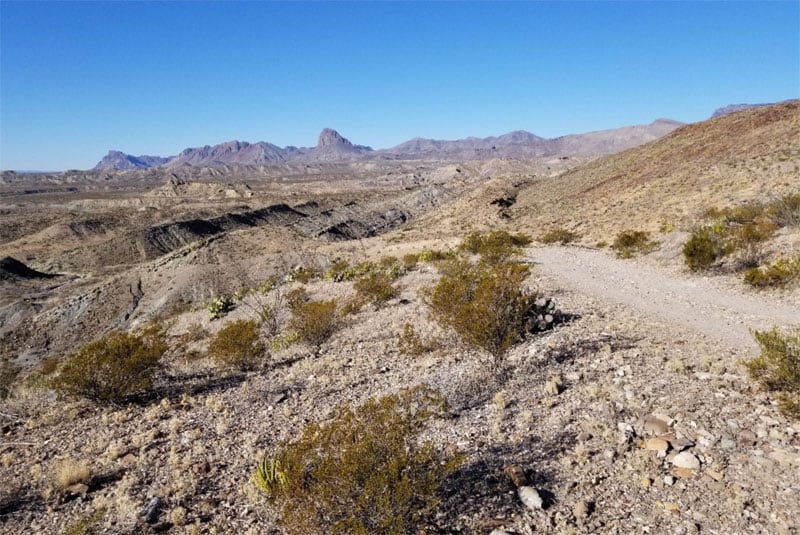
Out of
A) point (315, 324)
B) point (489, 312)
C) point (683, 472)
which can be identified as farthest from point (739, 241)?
point (315, 324)

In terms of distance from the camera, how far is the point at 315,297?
19016mm

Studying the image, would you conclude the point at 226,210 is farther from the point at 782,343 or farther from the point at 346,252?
the point at 782,343

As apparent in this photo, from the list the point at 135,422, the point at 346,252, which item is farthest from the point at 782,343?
the point at 346,252

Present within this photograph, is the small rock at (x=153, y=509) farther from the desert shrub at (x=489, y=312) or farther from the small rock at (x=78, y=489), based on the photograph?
the desert shrub at (x=489, y=312)

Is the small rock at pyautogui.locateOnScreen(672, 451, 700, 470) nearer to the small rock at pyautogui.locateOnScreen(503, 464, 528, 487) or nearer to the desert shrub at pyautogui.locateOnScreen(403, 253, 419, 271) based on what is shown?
the small rock at pyautogui.locateOnScreen(503, 464, 528, 487)

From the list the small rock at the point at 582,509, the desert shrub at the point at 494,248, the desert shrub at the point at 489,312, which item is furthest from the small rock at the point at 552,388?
the desert shrub at the point at 494,248

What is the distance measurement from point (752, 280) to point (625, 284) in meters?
3.17

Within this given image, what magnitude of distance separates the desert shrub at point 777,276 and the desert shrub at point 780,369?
638 centimetres

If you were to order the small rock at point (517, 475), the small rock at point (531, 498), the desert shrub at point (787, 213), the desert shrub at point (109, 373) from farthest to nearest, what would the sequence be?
the desert shrub at point (787, 213) → the desert shrub at point (109, 373) → the small rock at point (517, 475) → the small rock at point (531, 498)

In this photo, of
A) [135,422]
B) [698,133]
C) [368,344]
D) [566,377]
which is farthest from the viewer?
[698,133]

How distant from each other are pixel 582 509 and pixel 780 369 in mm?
3733

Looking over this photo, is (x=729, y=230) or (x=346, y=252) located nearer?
(x=729, y=230)

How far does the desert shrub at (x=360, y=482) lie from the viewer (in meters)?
4.48

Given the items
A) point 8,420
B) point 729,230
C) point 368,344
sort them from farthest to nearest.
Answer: point 729,230
point 368,344
point 8,420
